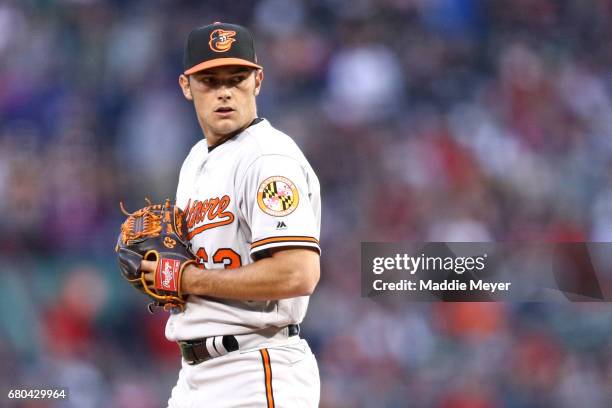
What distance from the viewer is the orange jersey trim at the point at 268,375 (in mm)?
1947

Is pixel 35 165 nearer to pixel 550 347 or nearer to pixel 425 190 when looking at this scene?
pixel 425 190

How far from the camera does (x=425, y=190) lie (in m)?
4.66

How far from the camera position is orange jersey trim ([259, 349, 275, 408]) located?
1.95m

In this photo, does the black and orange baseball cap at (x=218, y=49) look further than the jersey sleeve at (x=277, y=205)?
Yes

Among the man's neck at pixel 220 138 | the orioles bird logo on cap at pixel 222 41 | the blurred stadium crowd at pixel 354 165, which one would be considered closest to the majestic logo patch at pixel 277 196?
the man's neck at pixel 220 138

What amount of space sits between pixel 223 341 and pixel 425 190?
2.82m

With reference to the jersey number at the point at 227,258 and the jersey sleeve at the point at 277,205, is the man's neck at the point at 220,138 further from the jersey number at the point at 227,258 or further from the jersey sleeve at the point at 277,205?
the jersey number at the point at 227,258

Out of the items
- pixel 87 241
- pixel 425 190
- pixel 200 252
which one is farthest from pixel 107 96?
pixel 200 252

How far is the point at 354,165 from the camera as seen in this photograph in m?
4.72

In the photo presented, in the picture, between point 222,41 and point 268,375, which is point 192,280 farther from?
point 222,41

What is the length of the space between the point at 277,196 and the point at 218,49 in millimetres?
462

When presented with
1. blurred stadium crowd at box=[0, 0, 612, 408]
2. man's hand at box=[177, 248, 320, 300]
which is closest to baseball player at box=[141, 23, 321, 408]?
man's hand at box=[177, 248, 320, 300]

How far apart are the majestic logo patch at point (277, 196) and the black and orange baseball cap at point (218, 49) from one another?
0.37 m

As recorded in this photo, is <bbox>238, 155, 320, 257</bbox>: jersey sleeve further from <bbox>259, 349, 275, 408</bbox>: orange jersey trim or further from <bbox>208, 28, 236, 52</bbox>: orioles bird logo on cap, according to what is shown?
<bbox>208, 28, 236, 52</bbox>: orioles bird logo on cap
